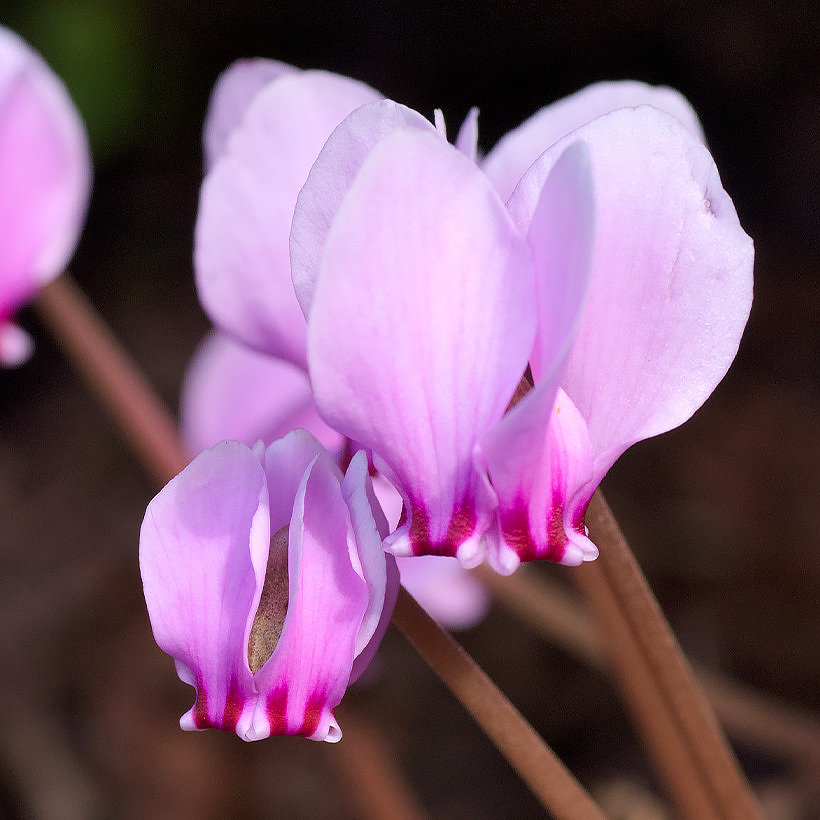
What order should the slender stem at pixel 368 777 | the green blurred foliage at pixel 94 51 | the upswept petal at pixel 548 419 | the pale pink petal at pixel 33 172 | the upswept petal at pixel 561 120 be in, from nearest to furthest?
the upswept petal at pixel 548 419 → the upswept petal at pixel 561 120 → the pale pink petal at pixel 33 172 → the slender stem at pixel 368 777 → the green blurred foliage at pixel 94 51

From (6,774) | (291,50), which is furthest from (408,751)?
(291,50)

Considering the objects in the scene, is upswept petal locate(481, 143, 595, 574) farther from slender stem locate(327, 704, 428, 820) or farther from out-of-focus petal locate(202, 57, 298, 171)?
slender stem locate(327, 704, 428, 820)

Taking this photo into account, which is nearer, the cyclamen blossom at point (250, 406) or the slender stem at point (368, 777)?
the cyclamen blossom at point (250, 406)

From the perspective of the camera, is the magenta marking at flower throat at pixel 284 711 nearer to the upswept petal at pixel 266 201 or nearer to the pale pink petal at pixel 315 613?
the pale pink petal at pixel 315 613

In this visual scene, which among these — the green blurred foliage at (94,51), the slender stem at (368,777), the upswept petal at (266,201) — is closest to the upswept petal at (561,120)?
the upswept petal at (266,201)

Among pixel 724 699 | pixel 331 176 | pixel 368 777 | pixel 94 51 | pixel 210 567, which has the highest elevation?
pixel 331 176

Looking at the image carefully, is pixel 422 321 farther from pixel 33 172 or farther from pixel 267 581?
pixel 33 172

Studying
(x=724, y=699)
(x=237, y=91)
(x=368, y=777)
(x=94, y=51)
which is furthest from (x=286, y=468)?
(x=94, y=51)
